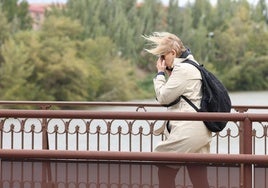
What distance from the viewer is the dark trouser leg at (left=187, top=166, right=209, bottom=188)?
436 centimetres

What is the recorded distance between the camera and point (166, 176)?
4477 mm

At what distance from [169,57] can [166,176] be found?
92 cm

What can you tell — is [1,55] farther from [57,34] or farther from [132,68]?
[132,68]

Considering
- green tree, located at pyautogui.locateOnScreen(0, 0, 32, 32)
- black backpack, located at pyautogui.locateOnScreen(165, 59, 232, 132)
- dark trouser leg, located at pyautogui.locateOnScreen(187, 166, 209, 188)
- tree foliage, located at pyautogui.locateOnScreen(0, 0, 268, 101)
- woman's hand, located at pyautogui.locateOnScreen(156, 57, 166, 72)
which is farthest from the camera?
green tree, located at pyautogui.locateOnScreen(0, 0, 32, 32)

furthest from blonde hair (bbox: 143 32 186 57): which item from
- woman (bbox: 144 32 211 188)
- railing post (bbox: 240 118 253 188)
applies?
railing post (bbox: 240 118 253 188)

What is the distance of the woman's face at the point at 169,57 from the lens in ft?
16.4

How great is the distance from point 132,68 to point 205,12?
19.5 m

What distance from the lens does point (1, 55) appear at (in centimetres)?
4656

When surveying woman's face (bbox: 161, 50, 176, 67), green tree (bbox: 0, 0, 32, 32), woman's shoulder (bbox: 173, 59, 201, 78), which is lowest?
woman's shoulder (bbox: 173, 59, 201, 78)

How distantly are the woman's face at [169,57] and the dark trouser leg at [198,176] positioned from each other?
3.03 ft

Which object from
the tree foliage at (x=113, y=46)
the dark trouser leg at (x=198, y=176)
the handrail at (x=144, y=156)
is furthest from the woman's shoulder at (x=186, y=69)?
the tree foliage at (x=113, y=46)

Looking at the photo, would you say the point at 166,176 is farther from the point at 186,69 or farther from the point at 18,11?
the point at 18,11

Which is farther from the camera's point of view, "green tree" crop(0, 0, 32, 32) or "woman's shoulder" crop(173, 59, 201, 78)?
"green tree" crop(0, 0, 32, 32)

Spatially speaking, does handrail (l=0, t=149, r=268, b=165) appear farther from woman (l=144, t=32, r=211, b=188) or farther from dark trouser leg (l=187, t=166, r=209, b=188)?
woman (l=144, t=32, r=211, b=188)
